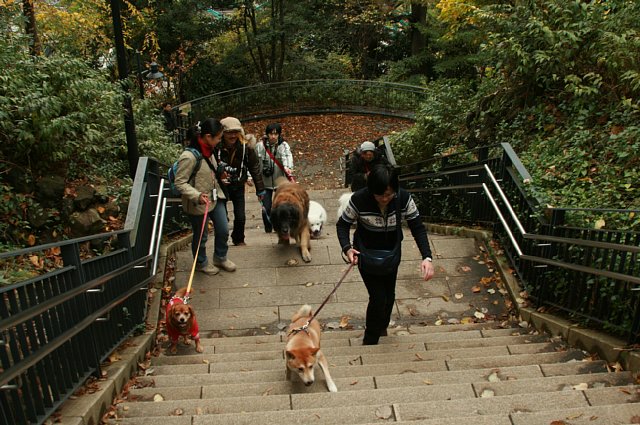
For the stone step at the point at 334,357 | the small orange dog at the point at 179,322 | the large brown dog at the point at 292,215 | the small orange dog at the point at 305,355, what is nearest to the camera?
the small orange dog at the point at 305,355

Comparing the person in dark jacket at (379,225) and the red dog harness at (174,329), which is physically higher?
the person in dark jacket at (379,225)

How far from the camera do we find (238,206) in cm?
673

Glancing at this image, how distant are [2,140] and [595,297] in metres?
6.82

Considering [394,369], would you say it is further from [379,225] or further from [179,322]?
[179,322]

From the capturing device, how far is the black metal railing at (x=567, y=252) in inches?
148

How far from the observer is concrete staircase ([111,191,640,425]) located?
3078 millimetres

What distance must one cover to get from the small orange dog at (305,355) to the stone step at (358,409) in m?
0.25

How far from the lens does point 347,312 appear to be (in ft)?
18.5

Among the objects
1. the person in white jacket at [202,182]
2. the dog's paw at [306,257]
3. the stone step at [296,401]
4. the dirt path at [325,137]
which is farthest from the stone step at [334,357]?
the dirt path at [325,137]

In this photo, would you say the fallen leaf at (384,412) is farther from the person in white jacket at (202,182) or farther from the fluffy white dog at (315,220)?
the fluffy white dog at (315,220)

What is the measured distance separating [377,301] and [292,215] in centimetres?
246

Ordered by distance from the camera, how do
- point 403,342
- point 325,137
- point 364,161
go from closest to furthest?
1. point 403,342
2. point 364,161
3. point 325,137

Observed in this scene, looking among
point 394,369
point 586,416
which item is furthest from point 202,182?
point 586,416

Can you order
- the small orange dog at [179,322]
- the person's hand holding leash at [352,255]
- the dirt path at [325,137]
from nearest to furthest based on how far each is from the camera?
the person's hand holding leash at [352,255]
the small orange dog at [179,322]
the dirt path at [325,137]
